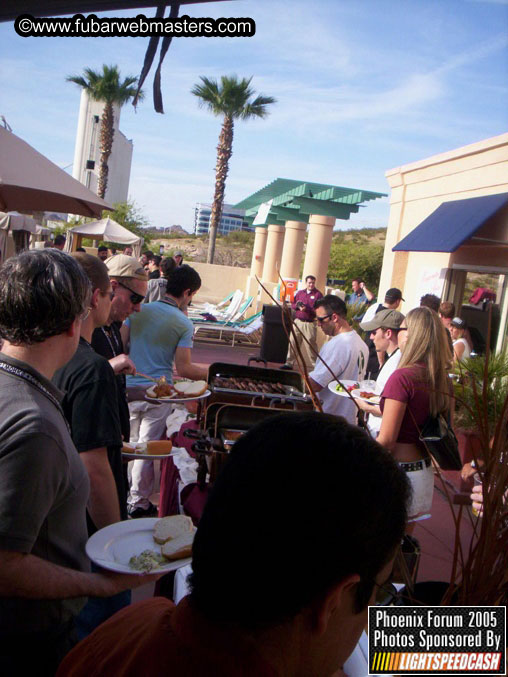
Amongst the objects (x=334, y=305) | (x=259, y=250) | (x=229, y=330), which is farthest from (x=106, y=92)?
(x=334, y=305)

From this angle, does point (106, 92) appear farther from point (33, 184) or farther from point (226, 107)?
point (33, 184)

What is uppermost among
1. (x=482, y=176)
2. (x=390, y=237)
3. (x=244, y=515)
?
(x=482, y=176)

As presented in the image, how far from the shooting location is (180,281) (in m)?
4.59

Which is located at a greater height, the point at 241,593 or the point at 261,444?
the point at 261,444

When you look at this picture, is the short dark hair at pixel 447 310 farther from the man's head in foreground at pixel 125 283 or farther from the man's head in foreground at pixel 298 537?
the man's head in foreground at pixel 298 537

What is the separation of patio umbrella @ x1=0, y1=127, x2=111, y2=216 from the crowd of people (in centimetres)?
297

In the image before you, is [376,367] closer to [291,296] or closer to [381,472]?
[291,296]

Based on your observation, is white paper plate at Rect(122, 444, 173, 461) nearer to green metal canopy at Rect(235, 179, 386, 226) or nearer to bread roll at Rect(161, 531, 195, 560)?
bread roll at Rect(161, 531, 195, 560)

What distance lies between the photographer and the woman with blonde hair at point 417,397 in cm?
293

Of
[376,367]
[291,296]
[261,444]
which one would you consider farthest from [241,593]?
[291,296]

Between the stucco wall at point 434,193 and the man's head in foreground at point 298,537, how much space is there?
29.1 ft

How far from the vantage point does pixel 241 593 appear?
0.84 metres

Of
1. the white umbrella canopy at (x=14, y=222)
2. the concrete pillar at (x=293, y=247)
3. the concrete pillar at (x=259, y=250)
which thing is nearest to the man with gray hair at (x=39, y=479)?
the white umbrella canopy at (x=14, y=222)

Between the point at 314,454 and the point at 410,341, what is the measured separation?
2308mm
